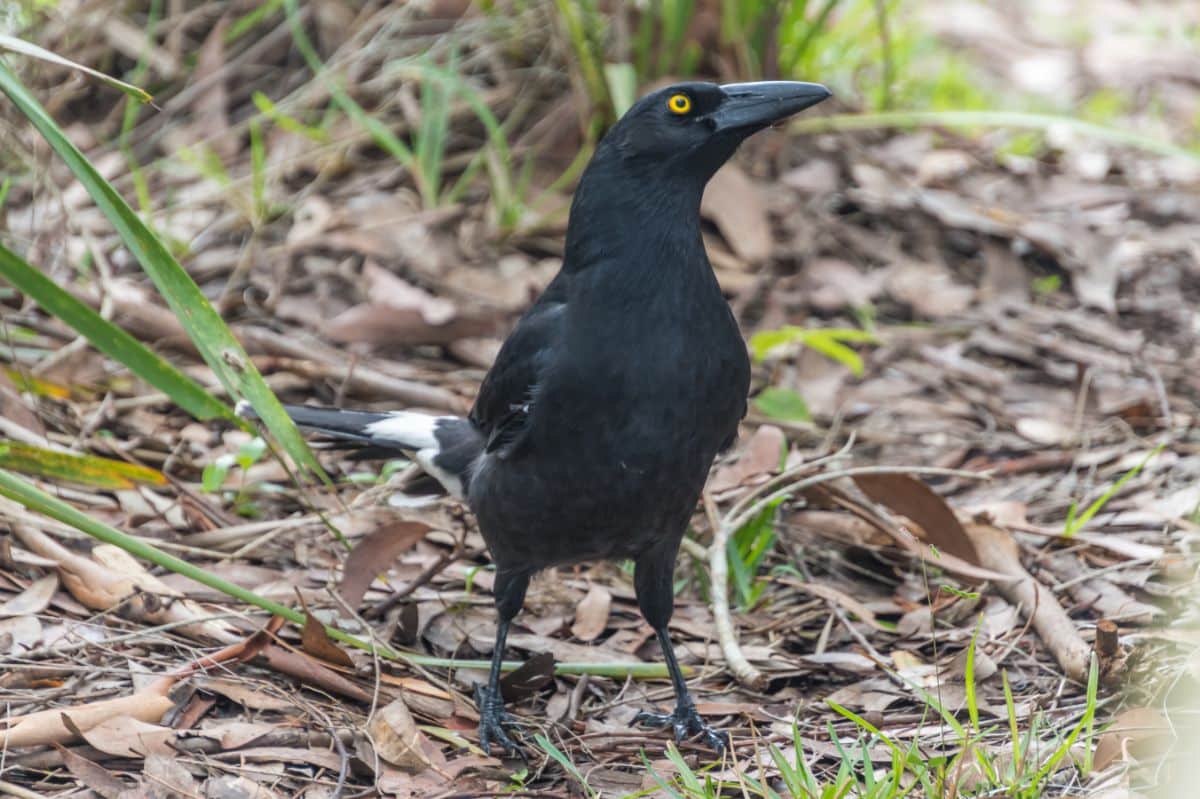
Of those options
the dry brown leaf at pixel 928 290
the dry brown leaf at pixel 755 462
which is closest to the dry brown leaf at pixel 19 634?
the dry brown leaf at pixel 755 462

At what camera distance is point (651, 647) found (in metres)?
3.68

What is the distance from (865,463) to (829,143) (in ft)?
6.72

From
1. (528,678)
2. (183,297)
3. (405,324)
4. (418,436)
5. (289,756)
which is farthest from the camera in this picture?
(405,324)

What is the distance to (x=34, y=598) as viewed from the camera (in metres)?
3.16

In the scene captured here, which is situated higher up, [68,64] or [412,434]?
[68,64]

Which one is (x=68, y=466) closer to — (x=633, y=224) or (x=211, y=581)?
(x=211, y=581)

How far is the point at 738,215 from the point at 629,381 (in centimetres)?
246

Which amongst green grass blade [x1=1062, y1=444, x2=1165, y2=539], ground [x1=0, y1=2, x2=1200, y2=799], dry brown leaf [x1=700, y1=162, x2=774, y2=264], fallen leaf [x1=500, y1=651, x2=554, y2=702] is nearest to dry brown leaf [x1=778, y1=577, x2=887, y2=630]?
ground [x1=0, y1=2, x2=1200, y2=799]

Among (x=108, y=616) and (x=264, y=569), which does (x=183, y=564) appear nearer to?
(x=108, y=616)

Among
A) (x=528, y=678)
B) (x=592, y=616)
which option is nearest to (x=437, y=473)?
(x=592, y=616)

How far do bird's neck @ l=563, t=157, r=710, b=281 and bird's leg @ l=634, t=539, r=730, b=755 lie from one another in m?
0.66

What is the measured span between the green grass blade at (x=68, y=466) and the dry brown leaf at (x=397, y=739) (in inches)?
41.1

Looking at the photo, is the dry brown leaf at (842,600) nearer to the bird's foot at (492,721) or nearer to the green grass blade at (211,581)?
the green grass blade at (211,581)

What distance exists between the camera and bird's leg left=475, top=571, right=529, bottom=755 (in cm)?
316
